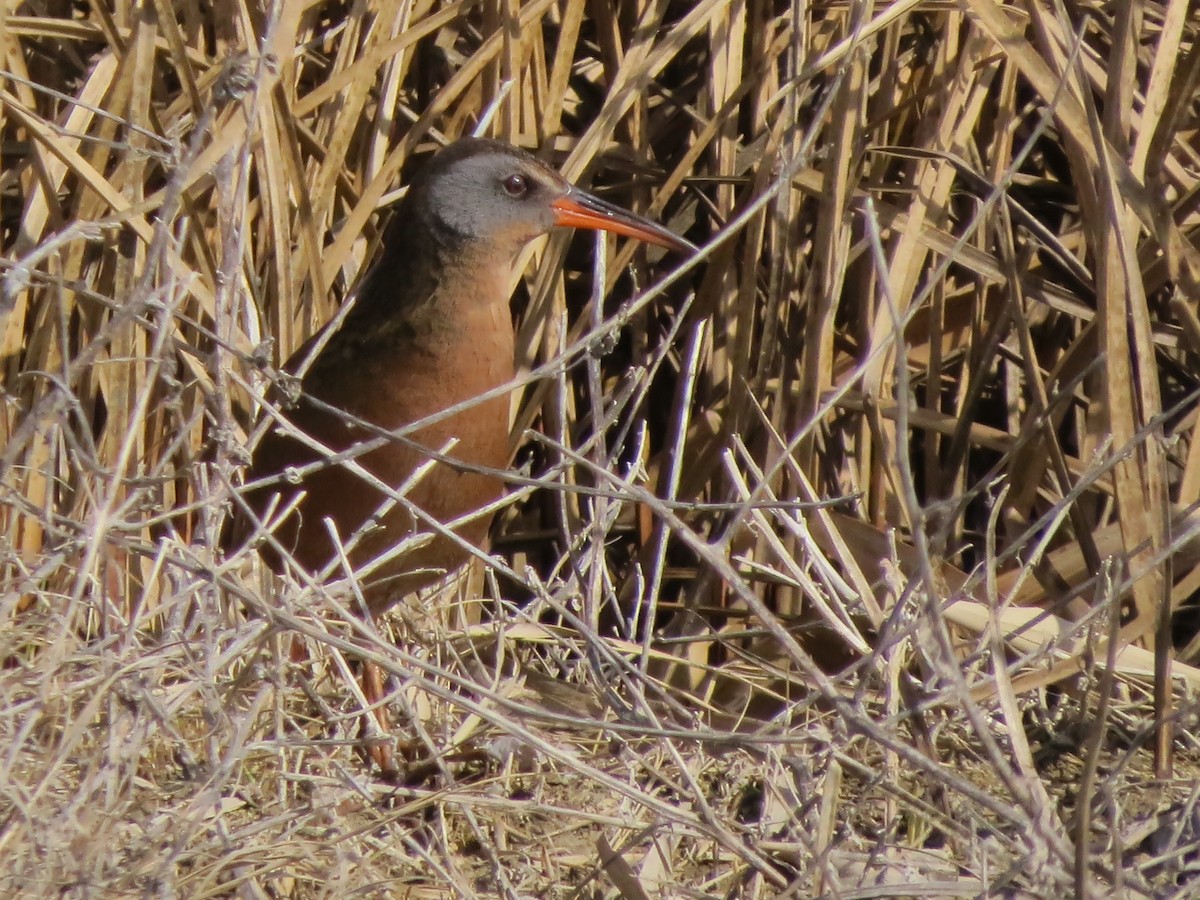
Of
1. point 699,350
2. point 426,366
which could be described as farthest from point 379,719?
point 699,350

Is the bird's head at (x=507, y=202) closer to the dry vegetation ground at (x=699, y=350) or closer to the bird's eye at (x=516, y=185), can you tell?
the bird's eye at (x=516, y=185)

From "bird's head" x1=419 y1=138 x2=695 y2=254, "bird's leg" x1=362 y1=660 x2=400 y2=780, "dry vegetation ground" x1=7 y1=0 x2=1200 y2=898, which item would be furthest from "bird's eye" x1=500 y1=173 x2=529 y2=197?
"bird's leg" x1=362 y1=660 x2=400 y2=780

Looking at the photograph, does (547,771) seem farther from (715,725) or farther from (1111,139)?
(1111,139)

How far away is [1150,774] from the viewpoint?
2955 millimetres

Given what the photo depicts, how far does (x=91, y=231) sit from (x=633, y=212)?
1.93 meters

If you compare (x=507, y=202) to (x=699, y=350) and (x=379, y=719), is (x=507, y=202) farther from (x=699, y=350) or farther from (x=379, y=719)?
(x=379, y=719)

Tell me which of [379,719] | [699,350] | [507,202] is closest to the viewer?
[379,719]

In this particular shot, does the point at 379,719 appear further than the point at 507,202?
No

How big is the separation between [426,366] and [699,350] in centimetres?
68

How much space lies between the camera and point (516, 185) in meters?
3.49

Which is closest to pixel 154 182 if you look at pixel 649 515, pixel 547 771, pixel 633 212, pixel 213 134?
pixel 213 134

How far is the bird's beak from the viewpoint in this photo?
3486 millimetres

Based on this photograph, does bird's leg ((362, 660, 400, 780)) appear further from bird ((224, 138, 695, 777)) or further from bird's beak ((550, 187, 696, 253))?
bird's beak ((550, 187, 696, 253))

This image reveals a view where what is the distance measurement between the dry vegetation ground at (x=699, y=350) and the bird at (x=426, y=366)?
12 cm
